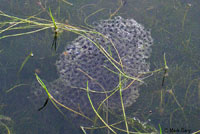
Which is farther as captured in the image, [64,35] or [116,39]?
[64,35]

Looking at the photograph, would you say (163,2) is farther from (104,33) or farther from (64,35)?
(64,35)

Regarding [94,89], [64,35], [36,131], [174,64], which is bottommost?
[36,131]

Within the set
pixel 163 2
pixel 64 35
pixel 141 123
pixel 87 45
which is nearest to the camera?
pixel 141 123

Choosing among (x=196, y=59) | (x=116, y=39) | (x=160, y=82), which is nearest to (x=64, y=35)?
(x=116, y=39)

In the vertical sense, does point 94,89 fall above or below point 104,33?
below

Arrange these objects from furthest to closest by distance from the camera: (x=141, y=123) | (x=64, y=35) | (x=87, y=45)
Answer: (x=64, y=35) → (x=87, y=45) → (x=141, y=123)

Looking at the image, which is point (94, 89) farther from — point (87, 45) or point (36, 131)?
point (36, 131)
